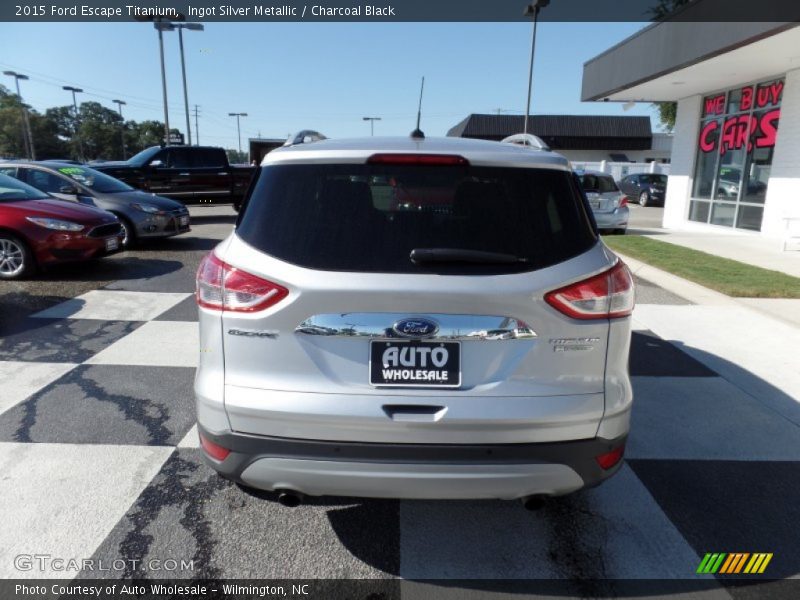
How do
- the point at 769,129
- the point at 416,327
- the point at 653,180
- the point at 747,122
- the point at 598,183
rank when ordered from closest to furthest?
the point at 416,327 → the point at 769,129 → the point at 598,183 → the point at 747,122 → the point at 653,180

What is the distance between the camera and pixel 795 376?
16.1 ft

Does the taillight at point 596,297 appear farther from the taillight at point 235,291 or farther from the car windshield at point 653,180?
the car windshield at point 653,180

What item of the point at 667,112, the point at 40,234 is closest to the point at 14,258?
the point at 40,234

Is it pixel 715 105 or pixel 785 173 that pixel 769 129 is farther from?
pixel 715 105

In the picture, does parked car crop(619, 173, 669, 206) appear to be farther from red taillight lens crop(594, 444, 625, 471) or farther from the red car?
red taillight lens crop(594, 444, 625, 471)

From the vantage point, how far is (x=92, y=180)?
11.0 metres

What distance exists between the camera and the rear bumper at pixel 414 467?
213cm

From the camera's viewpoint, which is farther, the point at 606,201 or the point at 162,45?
the point at 162,45

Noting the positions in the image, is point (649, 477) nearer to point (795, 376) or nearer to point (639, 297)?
point (795, 376)

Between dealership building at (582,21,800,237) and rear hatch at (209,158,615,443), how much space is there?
10061 mm

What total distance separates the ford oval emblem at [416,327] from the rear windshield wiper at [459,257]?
0.23 meters

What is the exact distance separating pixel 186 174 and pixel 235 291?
49.4 feet

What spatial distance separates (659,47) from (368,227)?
14.2m

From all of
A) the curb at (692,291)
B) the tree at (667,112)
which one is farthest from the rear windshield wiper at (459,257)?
the tree at (667,112)
